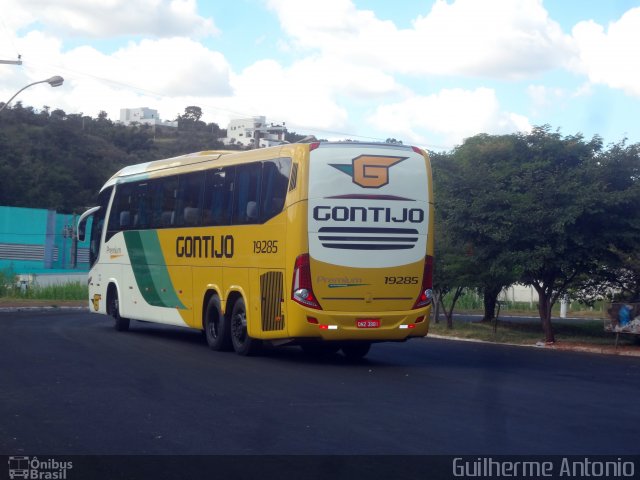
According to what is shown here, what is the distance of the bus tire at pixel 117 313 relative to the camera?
24.7m

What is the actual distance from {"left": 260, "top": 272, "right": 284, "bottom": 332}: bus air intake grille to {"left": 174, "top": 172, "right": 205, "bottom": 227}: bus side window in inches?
132

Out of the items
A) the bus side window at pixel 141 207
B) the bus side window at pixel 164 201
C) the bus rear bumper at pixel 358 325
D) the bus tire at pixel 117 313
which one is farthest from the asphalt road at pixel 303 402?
the bus tire at pixel 117 313

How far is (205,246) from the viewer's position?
1964 cm

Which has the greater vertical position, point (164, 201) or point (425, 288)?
point (164, 201)

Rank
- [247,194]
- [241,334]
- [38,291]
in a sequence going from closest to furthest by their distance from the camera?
1. [247,194]
2. [241,334]
3. [38,291]

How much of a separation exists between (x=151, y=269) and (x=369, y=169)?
770 cm

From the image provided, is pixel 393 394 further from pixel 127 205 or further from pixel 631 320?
pixel 127 205

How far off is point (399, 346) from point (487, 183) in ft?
16.6

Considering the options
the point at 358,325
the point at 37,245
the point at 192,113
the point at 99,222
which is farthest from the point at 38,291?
the point at 192,113

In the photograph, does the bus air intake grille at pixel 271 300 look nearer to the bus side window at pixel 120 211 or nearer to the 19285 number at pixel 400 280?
the 19285 number at pixel 400 280

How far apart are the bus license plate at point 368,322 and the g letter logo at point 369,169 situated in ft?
7.73

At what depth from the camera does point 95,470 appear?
822 centimetres

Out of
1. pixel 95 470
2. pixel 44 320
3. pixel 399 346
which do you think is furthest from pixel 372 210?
pixel 44 320

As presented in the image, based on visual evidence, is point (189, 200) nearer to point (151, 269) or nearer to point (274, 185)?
point (151, 269)
